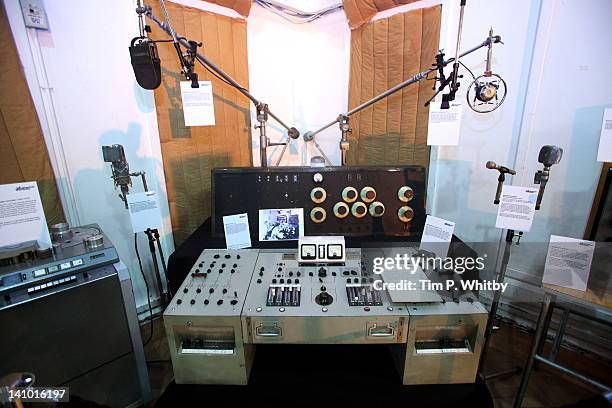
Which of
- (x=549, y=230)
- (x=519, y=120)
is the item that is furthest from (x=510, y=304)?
(x=519, y=120)

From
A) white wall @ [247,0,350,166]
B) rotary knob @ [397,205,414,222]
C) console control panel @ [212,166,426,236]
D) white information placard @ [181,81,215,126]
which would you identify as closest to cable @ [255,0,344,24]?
white wall @ [247,0,350,166]

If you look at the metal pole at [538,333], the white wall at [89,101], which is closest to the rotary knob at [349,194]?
the metal pole at [538,333]

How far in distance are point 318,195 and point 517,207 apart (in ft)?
2.74

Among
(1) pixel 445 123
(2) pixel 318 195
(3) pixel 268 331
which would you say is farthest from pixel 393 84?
(3) pixel 268 331

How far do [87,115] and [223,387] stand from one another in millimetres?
1432

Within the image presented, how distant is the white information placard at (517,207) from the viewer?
1.11 m

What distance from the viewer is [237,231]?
1.43 metres

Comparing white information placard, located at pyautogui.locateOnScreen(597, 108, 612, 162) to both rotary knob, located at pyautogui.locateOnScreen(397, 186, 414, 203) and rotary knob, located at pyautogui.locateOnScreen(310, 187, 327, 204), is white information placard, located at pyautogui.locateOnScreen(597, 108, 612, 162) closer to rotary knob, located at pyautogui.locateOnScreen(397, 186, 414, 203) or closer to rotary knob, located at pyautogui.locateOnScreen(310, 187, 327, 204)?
rotary knob, located at pyautogui.locateOnScreen(397, 186, 414, 203)

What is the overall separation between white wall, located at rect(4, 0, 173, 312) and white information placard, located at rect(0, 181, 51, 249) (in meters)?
0.59

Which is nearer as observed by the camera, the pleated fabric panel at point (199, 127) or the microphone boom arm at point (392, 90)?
the microphone boom arm at point (392, 90)

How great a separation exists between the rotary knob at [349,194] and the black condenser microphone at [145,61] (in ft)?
3.17

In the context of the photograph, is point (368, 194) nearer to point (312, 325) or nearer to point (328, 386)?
point (312, 325)

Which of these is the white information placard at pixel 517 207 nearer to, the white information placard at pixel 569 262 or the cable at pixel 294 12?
the white information placard at pixel 569 262

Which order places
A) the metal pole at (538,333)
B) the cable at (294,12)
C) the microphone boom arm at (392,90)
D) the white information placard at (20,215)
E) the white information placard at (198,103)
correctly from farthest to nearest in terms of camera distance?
the cable at (294,12), the white information placard at (198,103), the microphone boom arm at (392,90), the metal pole at (538,333), the white information placard at (20,215)
